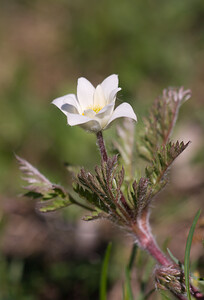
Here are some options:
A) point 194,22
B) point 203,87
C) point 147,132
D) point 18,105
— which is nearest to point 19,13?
point 18,105

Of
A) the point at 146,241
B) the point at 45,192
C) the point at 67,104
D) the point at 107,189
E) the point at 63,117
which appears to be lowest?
the point at 146,241

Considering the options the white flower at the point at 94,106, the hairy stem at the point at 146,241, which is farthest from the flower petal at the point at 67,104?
the hairy stem at the point at 146,241

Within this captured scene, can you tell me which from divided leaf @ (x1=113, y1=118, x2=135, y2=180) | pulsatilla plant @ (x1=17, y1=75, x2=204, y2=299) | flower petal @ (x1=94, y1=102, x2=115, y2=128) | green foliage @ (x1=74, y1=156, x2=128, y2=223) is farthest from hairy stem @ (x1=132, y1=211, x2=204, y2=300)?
flower petal @ (x1=94, y1=102, x2=115, y2=128)

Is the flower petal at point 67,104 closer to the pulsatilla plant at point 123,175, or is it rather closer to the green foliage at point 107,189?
the pulsatilla plant at point 123,175

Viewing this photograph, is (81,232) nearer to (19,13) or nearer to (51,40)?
(51,40)

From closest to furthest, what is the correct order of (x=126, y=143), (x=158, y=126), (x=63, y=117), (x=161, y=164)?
1. (x=161, y=164)
2. (x=158, y=126)
3. (x=126, y=143)
4. (x=63, y=117)

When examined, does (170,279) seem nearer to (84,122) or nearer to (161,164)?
(161,164)

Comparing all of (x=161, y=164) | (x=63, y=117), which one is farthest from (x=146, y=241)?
(x=63, y=117)
